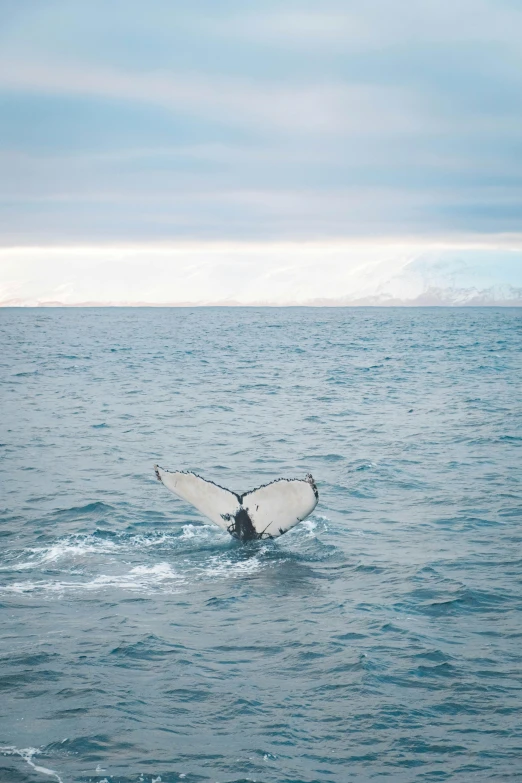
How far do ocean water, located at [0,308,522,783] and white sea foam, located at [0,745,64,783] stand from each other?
0.10ft

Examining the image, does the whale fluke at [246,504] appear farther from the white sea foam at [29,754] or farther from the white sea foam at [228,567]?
the white sea foam at [29,754]

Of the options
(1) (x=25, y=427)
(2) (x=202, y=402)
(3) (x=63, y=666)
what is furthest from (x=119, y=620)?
(2) (x=202, y=402)

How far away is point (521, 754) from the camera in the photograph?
9422 mm

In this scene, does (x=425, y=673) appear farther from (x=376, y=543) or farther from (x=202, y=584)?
(x=376, y=543)

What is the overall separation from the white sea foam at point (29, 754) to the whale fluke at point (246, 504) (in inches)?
272

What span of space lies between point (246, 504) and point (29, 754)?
7.64 m

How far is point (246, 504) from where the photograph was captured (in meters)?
16.3

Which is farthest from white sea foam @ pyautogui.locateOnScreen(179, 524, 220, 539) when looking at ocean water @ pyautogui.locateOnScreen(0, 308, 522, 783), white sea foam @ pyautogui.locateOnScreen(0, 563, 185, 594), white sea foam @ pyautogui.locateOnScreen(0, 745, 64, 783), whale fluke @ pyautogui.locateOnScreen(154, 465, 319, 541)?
→ white sea foam @ pyautogui.locateOnScreen(0, 745, 64, 783)

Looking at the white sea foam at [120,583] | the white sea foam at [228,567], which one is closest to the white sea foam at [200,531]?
the white sea foam at [228,567]

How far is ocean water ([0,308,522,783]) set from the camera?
9500mm

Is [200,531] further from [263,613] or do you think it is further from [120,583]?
[263,613]

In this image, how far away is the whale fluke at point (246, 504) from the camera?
620 inches

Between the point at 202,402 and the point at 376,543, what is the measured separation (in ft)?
82.3

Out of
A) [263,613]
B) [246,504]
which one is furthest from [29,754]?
[246,504]
